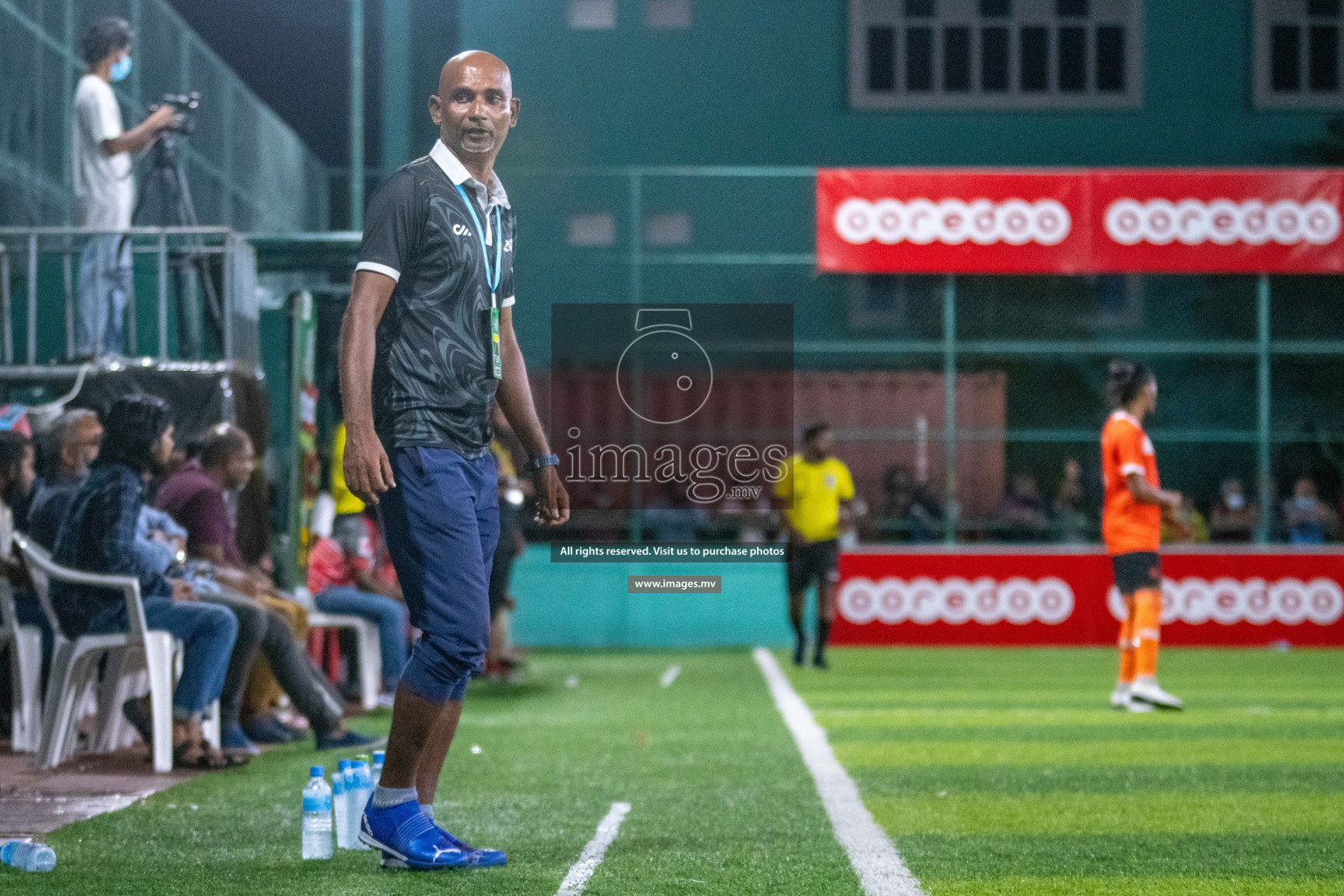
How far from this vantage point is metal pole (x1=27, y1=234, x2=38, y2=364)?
34.1 ft

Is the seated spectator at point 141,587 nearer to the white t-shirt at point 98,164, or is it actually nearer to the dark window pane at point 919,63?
the white t-shirt at point 98,164

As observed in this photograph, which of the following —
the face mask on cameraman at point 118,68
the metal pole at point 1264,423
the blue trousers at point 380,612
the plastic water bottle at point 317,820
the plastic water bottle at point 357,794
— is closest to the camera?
the plastic water bottle at point 317,820

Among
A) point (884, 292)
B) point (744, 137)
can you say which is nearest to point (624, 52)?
point (744, 137)

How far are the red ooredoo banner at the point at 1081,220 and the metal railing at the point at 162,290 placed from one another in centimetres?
855

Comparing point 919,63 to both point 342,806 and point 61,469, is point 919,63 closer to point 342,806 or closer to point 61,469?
point 61,469

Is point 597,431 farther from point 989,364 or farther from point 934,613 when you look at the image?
point 989,364

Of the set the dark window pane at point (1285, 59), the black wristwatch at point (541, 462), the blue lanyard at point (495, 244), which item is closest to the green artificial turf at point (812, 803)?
the black wristwatch at point (541, 462)

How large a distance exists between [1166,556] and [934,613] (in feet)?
7.45

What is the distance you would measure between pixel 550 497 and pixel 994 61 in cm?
2300

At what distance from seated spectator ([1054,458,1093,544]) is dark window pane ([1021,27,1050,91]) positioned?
8872 mm

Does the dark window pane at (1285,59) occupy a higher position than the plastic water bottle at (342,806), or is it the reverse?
the dark window pane at (1285,59)

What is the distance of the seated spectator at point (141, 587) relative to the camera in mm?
7547

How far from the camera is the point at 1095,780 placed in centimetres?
747

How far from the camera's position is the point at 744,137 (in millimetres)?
26797
